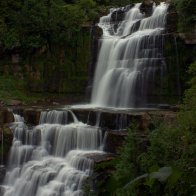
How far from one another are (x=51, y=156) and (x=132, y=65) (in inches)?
347

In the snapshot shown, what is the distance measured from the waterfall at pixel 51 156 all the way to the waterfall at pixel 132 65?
16.7ft

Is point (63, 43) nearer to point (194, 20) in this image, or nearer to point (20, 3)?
point (20, 3)

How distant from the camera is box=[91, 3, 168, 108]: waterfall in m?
22.8

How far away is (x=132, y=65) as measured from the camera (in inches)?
923

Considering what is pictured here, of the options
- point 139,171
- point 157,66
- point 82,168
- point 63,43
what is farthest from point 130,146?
point 63,43

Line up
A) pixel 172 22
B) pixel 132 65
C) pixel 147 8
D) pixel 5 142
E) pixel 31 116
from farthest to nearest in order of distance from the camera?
1. pixel 147 8
2. pixel 172 22
3. pixel 132 65
4. pixel 31 116
5. pixel 5 142

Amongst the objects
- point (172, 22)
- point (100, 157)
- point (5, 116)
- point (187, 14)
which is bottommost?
point (100, 157)

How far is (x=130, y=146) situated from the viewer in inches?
451

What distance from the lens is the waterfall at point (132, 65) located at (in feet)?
74.8

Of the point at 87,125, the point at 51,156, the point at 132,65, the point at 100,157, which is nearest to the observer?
the point at 100,157

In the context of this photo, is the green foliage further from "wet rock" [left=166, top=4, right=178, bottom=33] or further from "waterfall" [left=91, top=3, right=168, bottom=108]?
"waterfall" [left=91, top=3, right=168, bottom=108]

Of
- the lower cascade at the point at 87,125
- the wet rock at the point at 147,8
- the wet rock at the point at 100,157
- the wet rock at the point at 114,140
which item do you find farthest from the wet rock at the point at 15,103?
the wet rock at the point at 147,8

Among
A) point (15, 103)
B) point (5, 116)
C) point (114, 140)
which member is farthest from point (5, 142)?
point (15, 103)

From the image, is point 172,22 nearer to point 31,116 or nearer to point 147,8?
point 147,8
